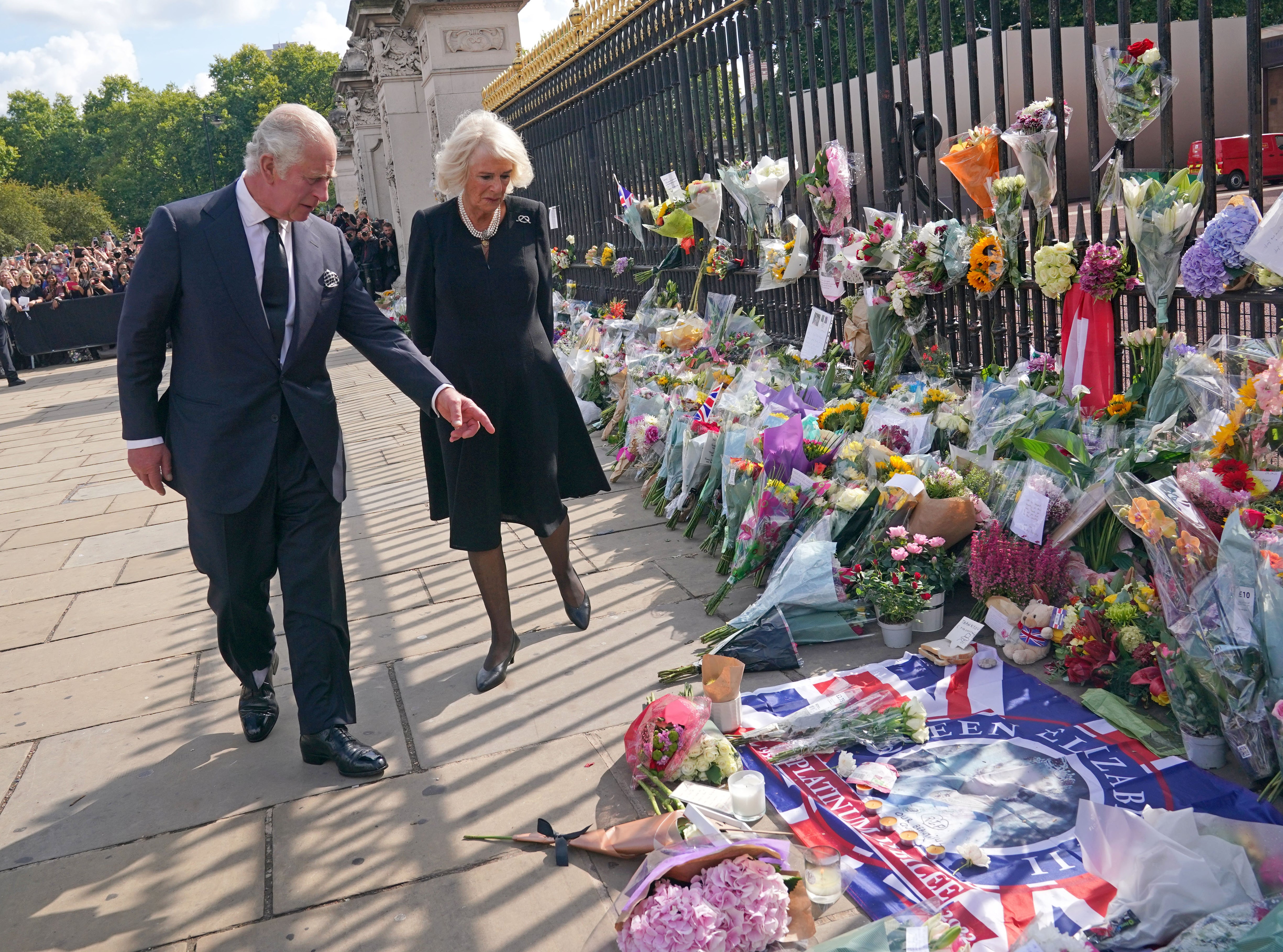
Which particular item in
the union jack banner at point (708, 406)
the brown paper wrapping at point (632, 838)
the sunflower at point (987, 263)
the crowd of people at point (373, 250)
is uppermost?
the crowd of people at point (373, 250)

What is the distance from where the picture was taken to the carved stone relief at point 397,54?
610 inches

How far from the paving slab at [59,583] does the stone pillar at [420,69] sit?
23.2 ft

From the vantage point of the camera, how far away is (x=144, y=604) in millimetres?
5160

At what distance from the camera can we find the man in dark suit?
9.76ft

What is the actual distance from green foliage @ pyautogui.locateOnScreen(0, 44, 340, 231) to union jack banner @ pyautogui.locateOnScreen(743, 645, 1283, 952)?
243 feet

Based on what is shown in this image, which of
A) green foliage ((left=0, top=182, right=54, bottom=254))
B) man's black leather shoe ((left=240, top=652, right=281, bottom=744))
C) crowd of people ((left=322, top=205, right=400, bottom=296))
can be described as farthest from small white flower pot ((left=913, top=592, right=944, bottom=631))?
green foliage ((left=0, top=182, right=54, bottom=254))

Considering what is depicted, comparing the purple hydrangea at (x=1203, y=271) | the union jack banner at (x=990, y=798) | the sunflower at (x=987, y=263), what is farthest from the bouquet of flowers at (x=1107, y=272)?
the union jack banner at (x=990, y=798)

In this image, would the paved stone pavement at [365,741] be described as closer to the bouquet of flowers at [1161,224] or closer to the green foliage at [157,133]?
the bouquet of flowers at [1161,224]

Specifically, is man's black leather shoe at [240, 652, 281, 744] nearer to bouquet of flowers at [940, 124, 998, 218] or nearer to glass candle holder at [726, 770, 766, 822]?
glass candle holder at [726, 770, 766, 822]

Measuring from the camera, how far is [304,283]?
315 cm

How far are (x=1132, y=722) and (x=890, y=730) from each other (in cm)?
65

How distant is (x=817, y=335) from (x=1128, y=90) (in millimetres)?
2322

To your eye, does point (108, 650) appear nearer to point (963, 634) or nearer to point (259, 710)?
point (259, 710)

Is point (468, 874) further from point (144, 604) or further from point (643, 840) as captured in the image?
point (144, 604)
